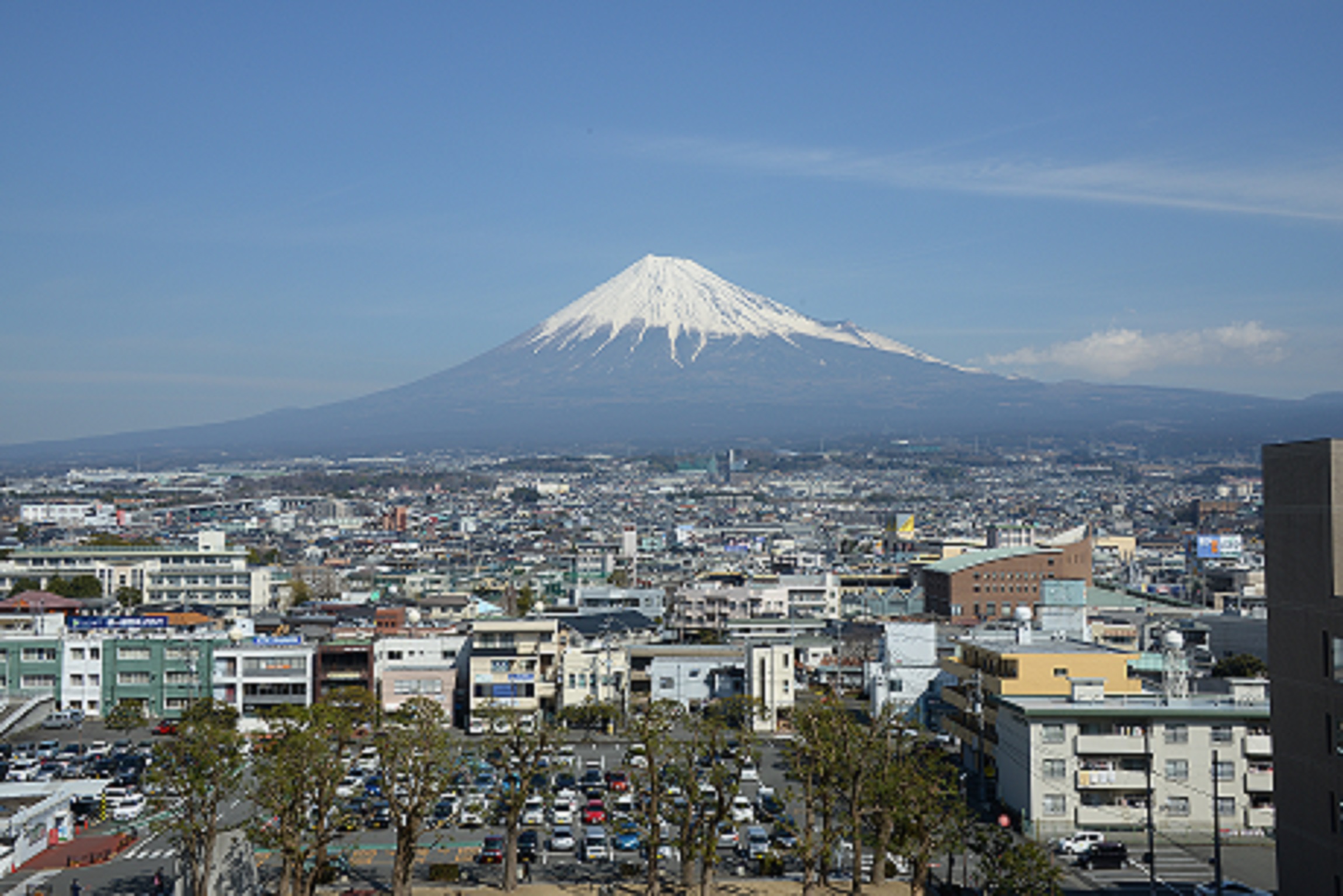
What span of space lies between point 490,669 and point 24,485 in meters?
132

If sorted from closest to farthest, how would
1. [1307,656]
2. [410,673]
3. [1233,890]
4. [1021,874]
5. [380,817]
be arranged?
1. [1307,656]
2. [1021,874]
3. [1233,890]
4. [380,817]
5. [410,673]

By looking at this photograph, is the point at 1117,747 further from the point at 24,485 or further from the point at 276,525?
the point at 24,485

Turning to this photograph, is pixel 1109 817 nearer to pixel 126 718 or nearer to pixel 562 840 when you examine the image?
pixel 562 840

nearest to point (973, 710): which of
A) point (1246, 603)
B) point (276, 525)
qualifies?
point (1246, 603)

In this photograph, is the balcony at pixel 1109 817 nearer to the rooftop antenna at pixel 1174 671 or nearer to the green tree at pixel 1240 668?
the rooftop antenna at pixel 1174 671

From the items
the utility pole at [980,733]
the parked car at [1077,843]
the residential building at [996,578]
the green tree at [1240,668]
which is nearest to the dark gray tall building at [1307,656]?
the parked car at [1077,843]

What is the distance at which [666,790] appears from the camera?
15344mm

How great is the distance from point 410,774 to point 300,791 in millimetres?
1474

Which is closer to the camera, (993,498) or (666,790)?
(666,790)

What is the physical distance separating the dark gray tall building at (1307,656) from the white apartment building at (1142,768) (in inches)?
260

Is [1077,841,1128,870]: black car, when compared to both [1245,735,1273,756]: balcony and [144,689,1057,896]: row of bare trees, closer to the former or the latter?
[144,689,1057,896]: row of bare trees

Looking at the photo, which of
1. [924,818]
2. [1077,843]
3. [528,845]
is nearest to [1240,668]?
[1077,843]

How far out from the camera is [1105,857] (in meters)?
16.5

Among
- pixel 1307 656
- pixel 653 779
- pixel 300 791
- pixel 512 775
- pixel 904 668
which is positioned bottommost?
pixel 904 668
